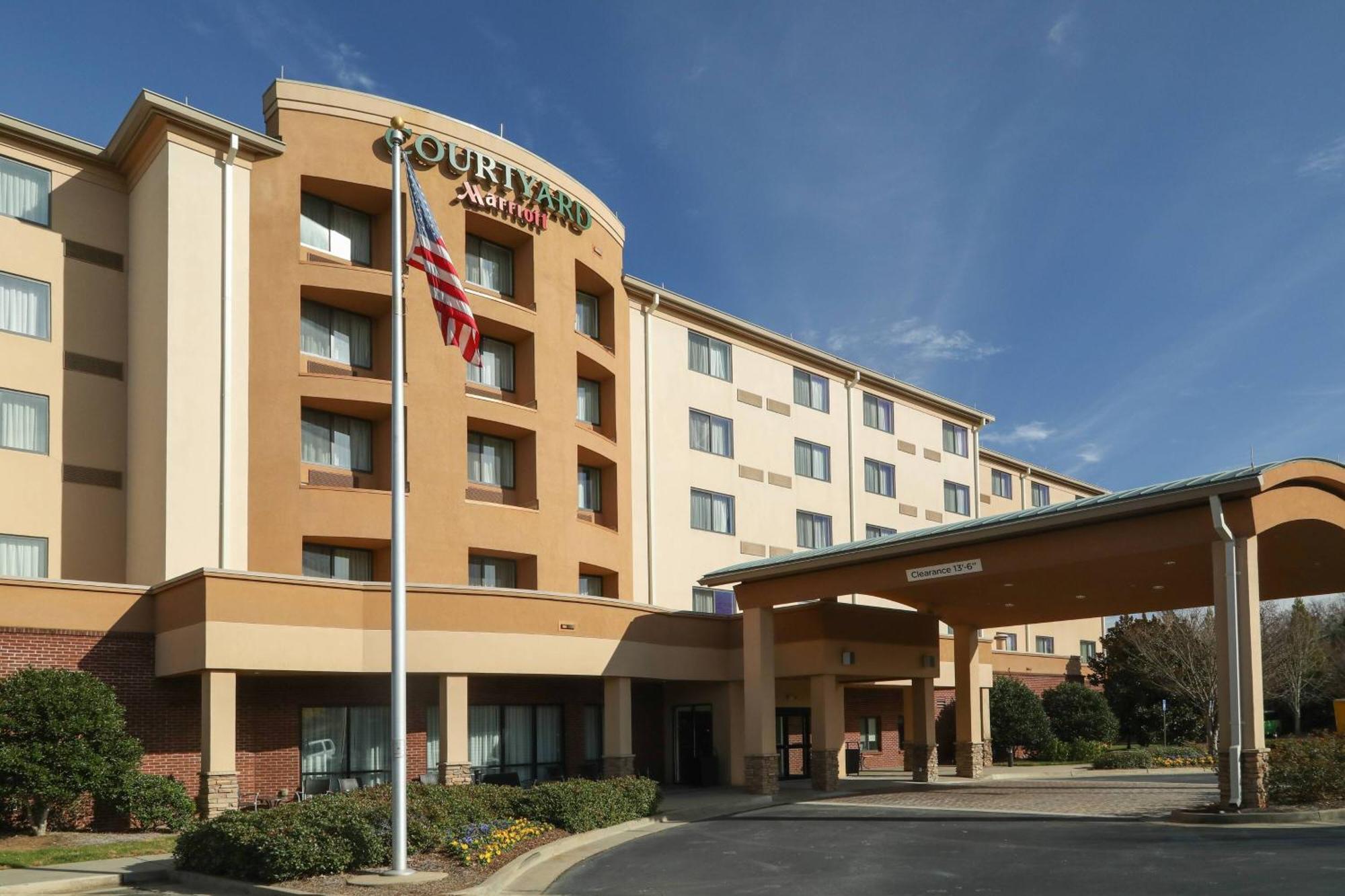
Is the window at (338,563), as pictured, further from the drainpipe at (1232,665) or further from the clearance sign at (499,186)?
the drainpipe at (1232,665)

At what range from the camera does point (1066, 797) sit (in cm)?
2916

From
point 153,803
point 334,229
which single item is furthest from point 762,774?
point 334,229

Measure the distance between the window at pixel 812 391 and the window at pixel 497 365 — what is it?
14.3 m

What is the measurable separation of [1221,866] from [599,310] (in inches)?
1057

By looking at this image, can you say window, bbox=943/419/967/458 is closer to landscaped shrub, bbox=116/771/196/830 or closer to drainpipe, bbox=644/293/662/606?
drainpipe, bbox=644/293/662/606

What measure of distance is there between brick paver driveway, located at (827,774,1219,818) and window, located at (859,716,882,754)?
9057mm

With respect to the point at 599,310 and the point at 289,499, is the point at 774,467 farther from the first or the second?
the point at 289,499

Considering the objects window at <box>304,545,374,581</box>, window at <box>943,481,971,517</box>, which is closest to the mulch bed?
window at <box>304,545,374,581</box>

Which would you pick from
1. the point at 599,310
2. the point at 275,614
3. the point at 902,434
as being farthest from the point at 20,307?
the point at 902,434

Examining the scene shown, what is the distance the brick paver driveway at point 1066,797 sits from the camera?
2583 centimetres

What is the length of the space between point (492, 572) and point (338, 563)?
14.3 ft

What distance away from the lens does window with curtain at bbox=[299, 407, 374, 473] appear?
31422 millimetres

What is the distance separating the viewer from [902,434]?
5244 cm

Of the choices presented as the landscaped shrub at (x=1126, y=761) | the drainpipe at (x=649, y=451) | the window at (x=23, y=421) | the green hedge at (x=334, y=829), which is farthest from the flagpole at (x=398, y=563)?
the landscaped shrub at (x=1126, y=761)
